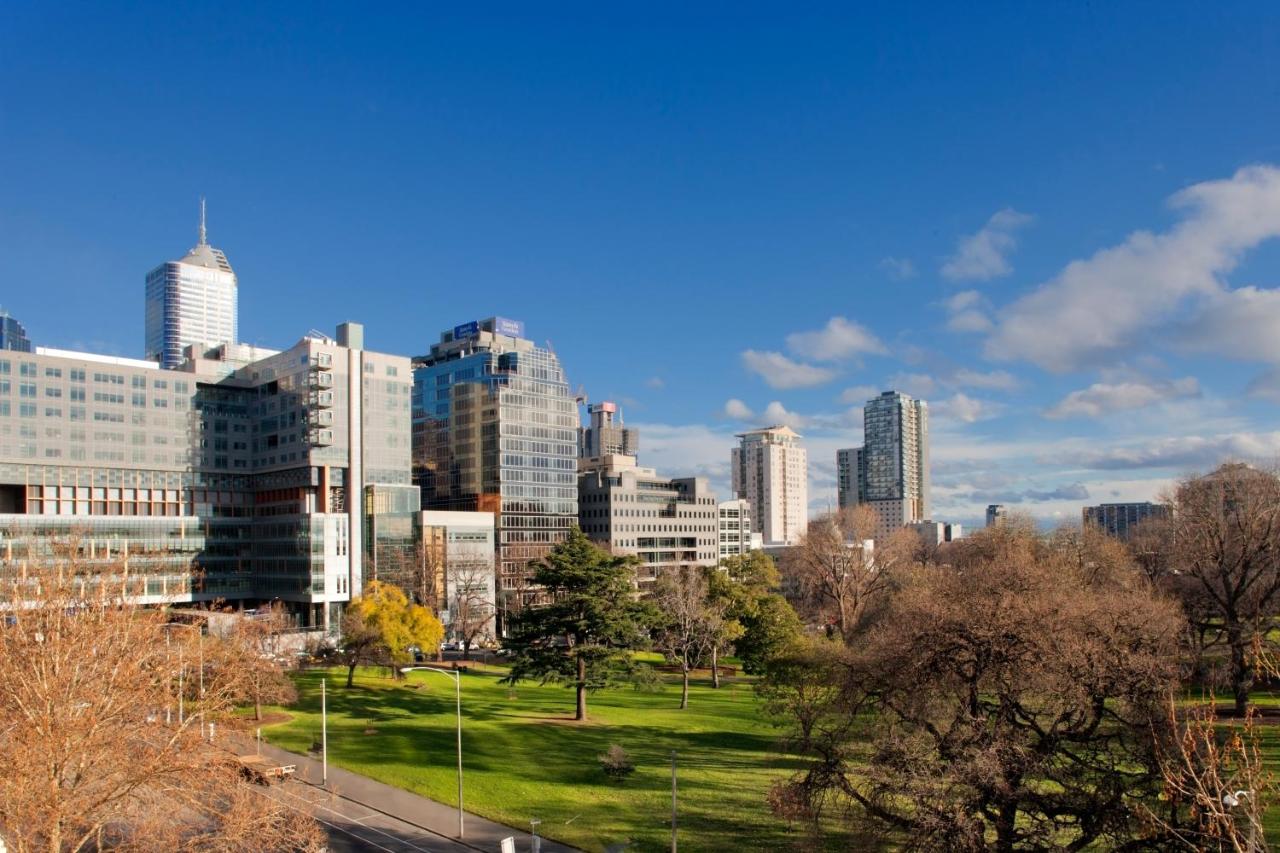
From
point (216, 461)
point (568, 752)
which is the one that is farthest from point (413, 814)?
point (216, 461)

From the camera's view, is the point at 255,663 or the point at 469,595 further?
the point at 469,595

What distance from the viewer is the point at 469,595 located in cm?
10875

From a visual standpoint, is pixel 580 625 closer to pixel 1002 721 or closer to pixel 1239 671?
pixel 1002 721

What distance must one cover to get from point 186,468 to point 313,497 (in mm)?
18689

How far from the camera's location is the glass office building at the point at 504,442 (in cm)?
14325

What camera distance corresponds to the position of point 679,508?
172125 mm

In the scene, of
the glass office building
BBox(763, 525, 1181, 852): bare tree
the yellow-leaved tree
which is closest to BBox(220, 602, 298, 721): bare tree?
the yellow-leaved tree

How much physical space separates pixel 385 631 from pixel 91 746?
4985 centimetres

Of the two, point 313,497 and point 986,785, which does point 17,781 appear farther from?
point 313,497

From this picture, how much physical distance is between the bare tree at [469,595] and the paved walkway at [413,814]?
5362 cm

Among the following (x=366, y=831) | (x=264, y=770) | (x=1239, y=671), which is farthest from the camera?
(x=1239, y=671)

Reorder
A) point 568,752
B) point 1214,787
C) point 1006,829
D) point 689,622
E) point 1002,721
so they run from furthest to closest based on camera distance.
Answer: point 689,622 → point 568,752 → point 1002,721 → point 1006,829 → point 1214,787

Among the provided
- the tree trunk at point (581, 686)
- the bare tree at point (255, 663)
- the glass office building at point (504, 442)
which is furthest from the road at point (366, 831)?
the glass office building at point (504, 442)

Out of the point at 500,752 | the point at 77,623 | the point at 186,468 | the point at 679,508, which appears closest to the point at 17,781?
the point at 77,623
